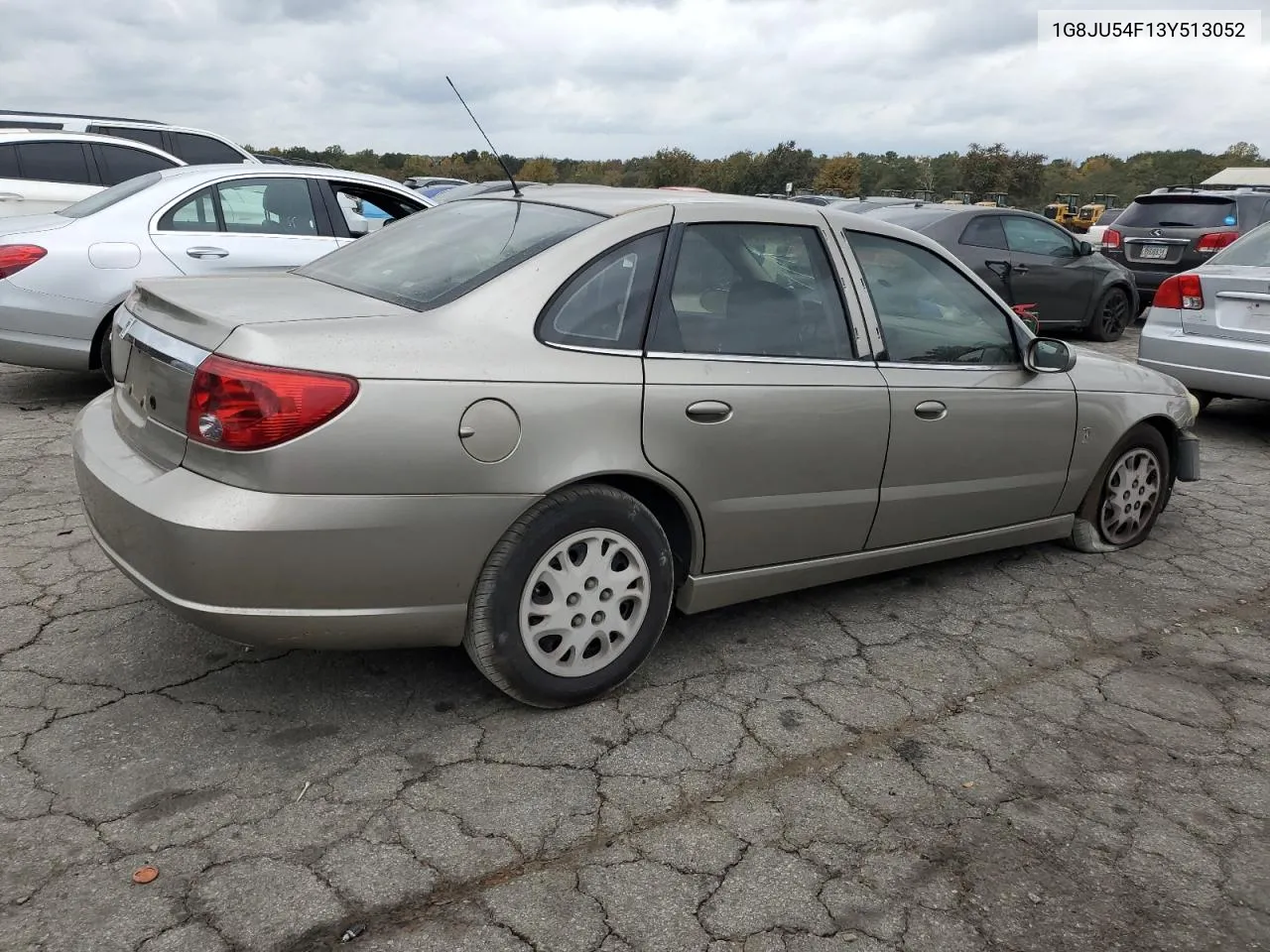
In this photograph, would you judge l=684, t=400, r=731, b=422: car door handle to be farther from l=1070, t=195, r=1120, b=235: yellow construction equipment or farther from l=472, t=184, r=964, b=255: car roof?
l=1070, t=195, r=1120, b=235: yellow construction equipment

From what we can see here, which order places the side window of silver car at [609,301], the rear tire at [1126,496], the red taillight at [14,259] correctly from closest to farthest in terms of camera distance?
1. the side window of silver car at [609,301]
2. the rear tire at [1126,496]
3. the red taillight at [14,259]

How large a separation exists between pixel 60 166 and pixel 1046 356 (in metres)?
8.37

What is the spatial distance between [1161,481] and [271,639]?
417 centimetres

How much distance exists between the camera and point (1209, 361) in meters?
6.86

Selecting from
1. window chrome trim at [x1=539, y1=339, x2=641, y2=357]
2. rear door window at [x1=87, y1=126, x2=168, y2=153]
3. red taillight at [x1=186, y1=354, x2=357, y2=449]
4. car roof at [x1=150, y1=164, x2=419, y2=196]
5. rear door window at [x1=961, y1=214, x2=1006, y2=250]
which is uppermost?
rear door window at [x1=87, y1=126, x2=168, y2=153]

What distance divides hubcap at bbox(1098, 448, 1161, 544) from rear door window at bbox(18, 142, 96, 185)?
27.8 ft

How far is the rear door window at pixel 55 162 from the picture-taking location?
8734mm

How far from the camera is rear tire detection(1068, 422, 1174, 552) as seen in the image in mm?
4719

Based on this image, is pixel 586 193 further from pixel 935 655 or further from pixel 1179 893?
pixel 1179 893

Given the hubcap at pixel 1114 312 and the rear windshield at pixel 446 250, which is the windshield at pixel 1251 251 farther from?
the rear windshield at pixel 446 250

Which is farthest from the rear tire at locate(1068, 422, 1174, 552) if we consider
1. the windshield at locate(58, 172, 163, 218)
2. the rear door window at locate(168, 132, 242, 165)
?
the rear door window at locate(168, 132, 242, 165)

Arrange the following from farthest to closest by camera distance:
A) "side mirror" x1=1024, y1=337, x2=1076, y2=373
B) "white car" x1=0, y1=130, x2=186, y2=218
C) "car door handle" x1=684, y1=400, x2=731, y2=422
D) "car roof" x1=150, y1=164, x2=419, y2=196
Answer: "white car" x1=0, y1=130, x2=186, y2=218
"car roof" x1=150, y1=164, x2=419, y2=196
"side mirror" x1=1024, y1=337, x2=1076, y2=373
"car door handle" x1=684, y1=400, x2=731, y2=422

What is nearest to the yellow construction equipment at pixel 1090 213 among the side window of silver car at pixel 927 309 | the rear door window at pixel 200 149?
the rear door window at pixel 200 149

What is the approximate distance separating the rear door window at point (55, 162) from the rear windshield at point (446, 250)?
643 cm
